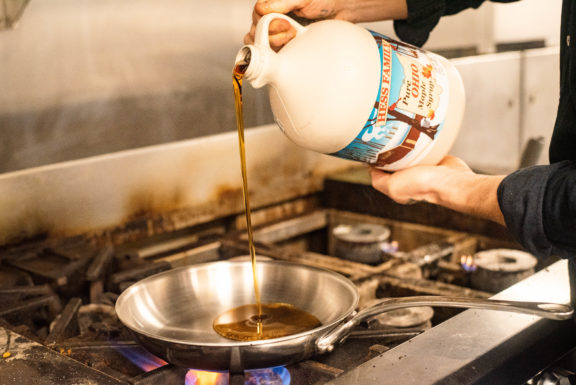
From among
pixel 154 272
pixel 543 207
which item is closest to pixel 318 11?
pixel 543 207

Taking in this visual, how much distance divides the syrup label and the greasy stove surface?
287 mm

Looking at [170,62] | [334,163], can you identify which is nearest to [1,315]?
[170,62]

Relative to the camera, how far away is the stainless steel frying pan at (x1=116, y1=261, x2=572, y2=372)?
0.82 meters

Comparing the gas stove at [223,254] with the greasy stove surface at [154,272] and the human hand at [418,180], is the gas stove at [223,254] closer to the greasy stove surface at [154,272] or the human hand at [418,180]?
the greasy stove surface at [154,272]

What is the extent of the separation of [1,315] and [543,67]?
2.41 m

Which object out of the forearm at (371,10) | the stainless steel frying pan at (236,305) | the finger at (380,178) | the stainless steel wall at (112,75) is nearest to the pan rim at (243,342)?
Answer: the stainless steel frying pan at (236,305)

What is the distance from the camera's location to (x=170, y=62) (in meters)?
1.71

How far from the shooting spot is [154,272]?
1317mm

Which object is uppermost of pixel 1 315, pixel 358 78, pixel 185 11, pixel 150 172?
pixel 185 11

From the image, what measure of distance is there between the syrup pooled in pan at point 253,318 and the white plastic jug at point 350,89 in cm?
7

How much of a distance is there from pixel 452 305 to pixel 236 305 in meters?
0.38

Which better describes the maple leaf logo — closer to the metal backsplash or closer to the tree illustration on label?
the tree illustration on label

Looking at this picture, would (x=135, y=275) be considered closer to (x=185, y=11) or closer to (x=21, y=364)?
(x=21, y=364)

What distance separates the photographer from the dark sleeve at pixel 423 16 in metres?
1.17
